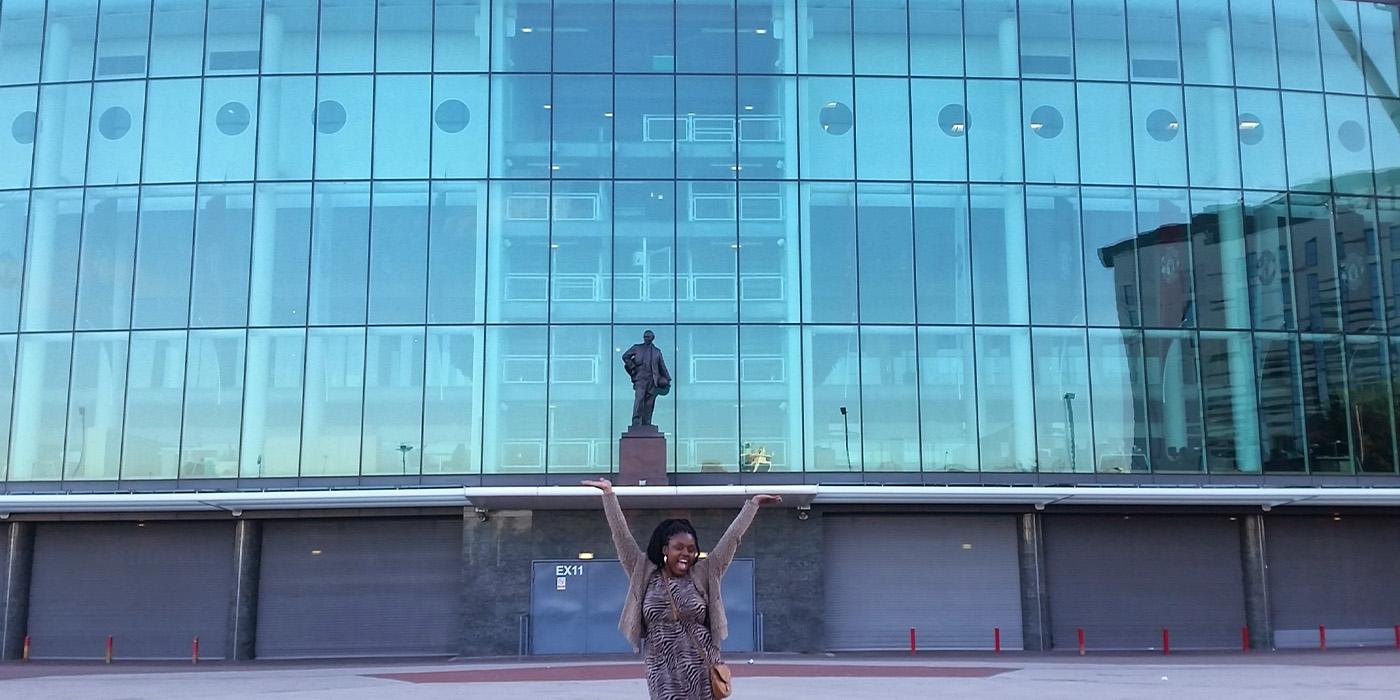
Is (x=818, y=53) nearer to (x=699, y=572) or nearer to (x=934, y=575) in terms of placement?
(x=934, y=575)

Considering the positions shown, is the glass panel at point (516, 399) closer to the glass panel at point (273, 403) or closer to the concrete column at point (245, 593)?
the glass panel at point (273, 403)

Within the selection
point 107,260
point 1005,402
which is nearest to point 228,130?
point 107,260

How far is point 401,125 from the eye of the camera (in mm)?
32031

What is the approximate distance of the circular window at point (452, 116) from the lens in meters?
32.0

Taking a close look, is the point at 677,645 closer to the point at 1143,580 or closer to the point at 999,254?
the point at 999,254

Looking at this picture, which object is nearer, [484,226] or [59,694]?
[59,694]

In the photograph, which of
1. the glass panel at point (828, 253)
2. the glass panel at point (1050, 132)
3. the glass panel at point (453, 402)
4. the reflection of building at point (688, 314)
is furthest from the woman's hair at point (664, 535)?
the glass panel at point (1050, 132)

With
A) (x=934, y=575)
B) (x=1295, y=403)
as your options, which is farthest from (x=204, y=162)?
(x=1295, y=403)

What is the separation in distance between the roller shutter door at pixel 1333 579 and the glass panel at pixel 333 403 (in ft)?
71.6

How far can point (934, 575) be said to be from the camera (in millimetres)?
31531

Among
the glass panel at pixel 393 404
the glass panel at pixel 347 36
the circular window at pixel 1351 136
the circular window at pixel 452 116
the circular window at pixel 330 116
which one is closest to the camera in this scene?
the glass panel at pixel 393 404

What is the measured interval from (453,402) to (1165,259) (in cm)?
1717

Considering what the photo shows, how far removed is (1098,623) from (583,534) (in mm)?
12320

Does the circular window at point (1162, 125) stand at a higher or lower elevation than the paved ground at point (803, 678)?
higher
